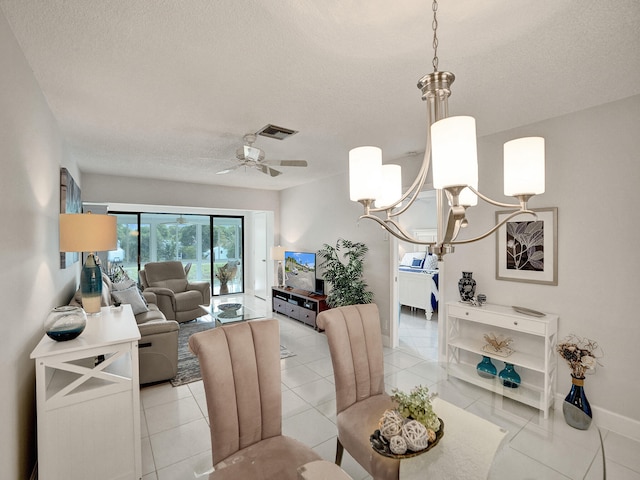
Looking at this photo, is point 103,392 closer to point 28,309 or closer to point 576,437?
point 28,309

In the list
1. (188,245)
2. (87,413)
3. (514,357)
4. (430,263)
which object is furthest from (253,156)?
(188,245)

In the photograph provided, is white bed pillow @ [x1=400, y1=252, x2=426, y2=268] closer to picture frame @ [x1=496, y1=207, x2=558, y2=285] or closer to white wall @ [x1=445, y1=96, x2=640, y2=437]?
picture frame @ [x1=496, y1=207, x2=558, y2=285]

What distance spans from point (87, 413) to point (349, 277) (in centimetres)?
321

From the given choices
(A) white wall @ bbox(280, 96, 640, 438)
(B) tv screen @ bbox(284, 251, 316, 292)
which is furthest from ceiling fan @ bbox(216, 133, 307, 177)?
(B) tv screen @ bbox(284, 251, 316, 292)

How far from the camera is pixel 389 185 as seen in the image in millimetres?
1604

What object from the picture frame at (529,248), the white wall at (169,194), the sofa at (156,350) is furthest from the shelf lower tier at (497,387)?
the white wall at (169,194)

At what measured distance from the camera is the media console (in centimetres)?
500

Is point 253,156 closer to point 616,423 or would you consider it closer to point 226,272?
point 616,423

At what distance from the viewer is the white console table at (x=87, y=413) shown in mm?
1645

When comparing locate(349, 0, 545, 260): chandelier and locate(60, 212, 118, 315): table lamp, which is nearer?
locate(349, 0, 545, 260): chandelier

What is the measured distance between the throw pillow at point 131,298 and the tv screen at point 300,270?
8.45ft

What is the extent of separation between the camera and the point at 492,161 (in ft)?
10.0

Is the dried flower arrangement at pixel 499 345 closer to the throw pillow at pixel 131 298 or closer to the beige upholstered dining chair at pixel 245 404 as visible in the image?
the beige upholstered dining chair at pixel 245 404

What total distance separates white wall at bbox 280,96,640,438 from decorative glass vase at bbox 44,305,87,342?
3.40m
